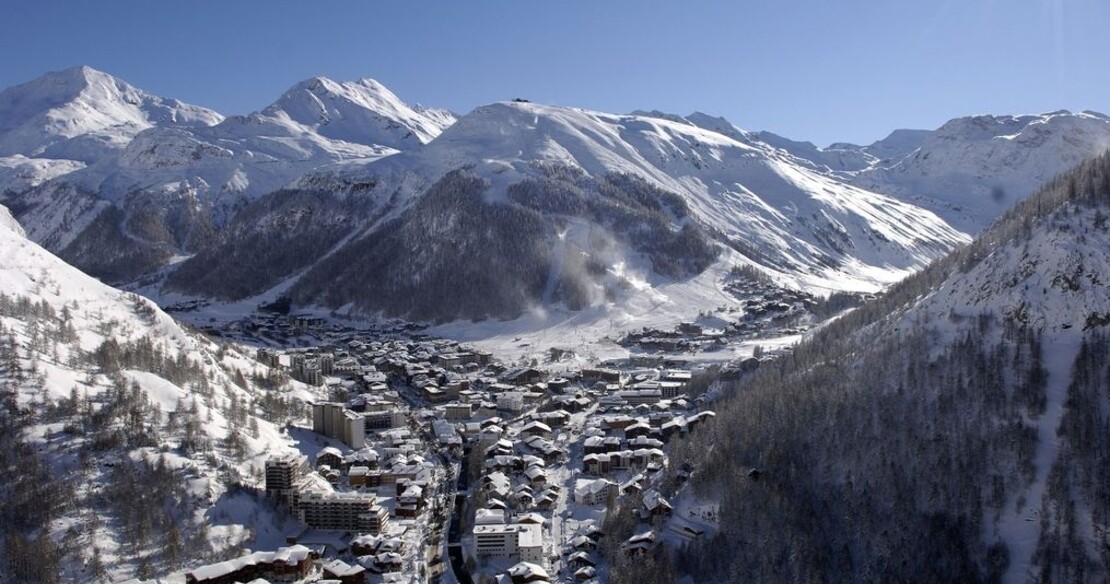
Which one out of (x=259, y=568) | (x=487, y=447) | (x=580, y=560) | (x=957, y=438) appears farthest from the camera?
(x=487, y=447)

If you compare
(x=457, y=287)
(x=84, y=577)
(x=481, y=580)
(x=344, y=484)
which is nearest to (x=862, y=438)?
(x=481, y=580)

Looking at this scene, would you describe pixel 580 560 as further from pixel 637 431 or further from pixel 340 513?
pixel 637 431

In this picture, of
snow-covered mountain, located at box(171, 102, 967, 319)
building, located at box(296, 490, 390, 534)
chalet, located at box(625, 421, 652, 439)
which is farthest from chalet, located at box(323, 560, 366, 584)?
snow-covered mountain, located at box(171, 102, 967, 319)

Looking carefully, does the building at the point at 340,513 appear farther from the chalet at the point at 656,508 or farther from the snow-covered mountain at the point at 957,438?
the snow-covered mountain at the point at 957,438

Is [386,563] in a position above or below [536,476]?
below

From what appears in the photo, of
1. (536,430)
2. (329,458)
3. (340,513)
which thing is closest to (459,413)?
(536,430)

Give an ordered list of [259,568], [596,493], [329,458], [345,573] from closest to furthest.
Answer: [259,568] < [345,573] < [596,493] < [329,458]
